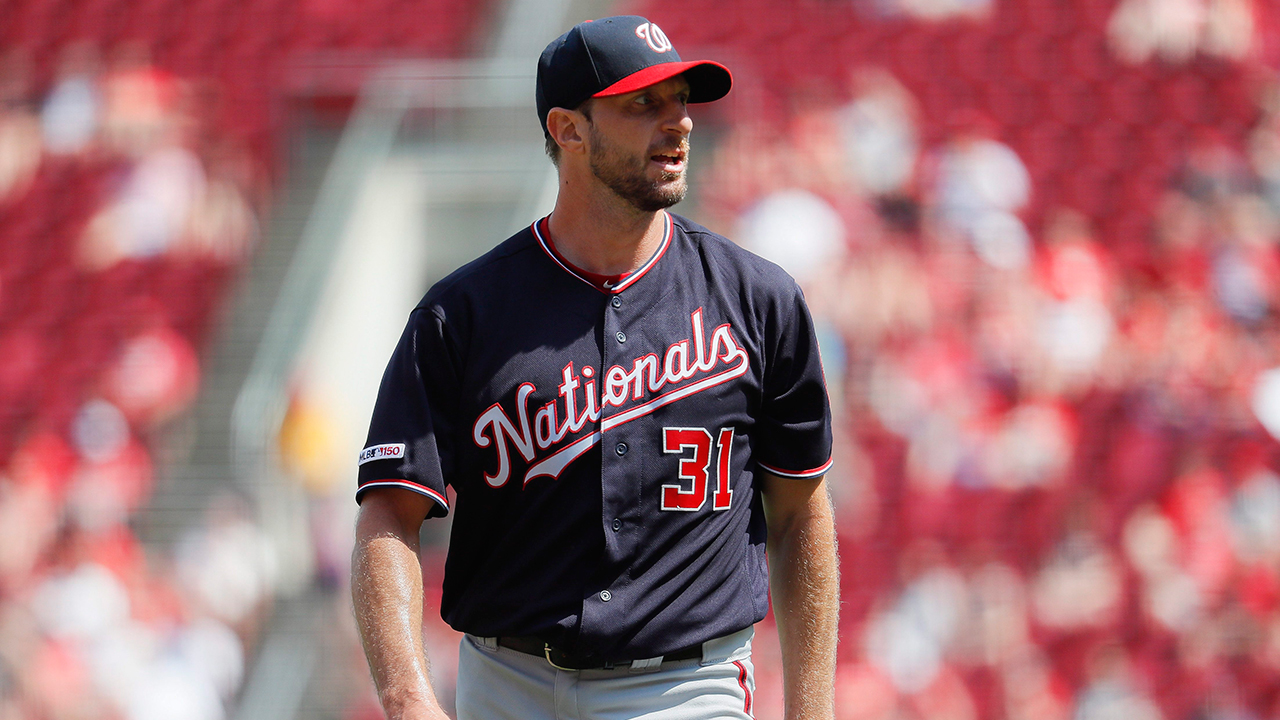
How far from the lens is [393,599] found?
1.92 m

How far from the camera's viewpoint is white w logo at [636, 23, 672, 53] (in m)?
2.05

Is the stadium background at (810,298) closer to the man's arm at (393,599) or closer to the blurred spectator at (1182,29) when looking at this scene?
the blurred spectator at (1182,29)

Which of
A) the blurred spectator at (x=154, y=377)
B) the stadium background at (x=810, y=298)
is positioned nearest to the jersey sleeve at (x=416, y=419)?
the stadium background at (x=810, y=298)

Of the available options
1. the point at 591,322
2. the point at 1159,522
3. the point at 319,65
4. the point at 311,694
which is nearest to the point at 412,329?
the point at 591,322

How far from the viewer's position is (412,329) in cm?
202

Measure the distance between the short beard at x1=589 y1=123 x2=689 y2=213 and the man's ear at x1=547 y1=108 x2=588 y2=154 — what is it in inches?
1.0

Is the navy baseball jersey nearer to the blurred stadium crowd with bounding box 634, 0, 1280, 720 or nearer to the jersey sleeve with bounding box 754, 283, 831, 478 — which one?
the jersey sleeve with bounding box 754, 283, 831, 478

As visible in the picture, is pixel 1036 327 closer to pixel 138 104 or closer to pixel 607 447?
pixel 607 447

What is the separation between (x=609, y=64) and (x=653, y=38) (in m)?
0.11

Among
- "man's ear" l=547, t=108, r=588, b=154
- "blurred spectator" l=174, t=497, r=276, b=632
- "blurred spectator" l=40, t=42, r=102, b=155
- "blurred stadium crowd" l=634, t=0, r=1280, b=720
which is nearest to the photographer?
"man's ear" l=547, t=108, r=588, b=154

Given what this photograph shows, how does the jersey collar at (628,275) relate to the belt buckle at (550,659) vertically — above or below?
above

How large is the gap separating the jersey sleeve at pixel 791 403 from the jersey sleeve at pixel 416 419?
1.81 feet

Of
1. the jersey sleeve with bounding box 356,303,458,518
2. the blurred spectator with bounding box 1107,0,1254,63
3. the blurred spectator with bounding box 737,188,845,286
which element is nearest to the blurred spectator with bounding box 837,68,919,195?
the blurred spectator with bounding box 737,188,845,286

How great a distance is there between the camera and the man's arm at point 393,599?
184cm
